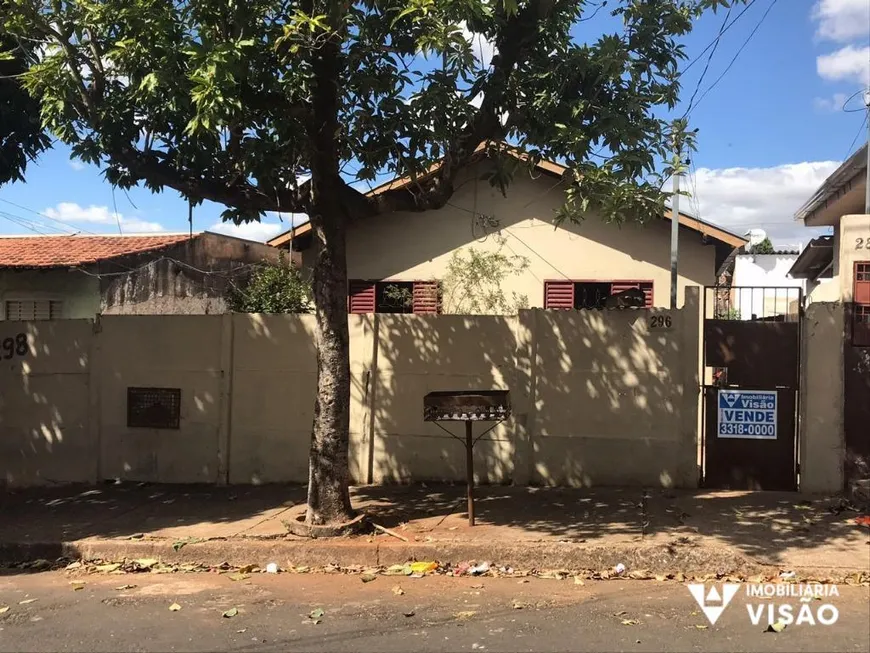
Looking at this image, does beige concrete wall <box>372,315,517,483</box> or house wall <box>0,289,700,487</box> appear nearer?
house wall <box>0,289,700,487</box>

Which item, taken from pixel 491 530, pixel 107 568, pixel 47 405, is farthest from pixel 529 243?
pixel 107 568

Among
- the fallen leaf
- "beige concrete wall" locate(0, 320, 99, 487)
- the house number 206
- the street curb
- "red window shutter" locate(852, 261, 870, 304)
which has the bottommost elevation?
the fallen leaf

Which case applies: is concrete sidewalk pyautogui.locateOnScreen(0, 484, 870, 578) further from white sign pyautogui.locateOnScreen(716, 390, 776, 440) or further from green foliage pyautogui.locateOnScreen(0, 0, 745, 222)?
green foliage pyautogui.locateOnScreen(0, 0, 745, 222)

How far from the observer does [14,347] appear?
29.2 ft

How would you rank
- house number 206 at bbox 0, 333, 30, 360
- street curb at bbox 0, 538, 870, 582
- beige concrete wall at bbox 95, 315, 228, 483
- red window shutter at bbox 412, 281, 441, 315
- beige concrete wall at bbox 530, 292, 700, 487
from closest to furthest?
street curb at bbox 0, 538, 870, 582 → beige concrete wall at bbox 530, 292, 700, 487 → beige concrete wall at bbox 95, 315, 228, 483 → house number 206 at bbox 0, 333, 30, 360 → red window shutter at bbox 412, 281, 441, 315

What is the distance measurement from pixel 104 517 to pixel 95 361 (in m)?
2.29

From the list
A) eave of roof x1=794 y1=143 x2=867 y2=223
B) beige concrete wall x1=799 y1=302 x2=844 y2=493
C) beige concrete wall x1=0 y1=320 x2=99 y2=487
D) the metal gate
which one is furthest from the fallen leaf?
eave of roof x1=794 y1=143 x2=867 y2=223

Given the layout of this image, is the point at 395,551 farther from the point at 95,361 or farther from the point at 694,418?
the point at 95,361

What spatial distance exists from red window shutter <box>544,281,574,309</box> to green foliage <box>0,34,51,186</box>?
27.0 ft

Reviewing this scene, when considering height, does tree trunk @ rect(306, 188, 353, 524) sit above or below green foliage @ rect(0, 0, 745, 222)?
below

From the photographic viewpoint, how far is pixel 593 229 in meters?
12.7

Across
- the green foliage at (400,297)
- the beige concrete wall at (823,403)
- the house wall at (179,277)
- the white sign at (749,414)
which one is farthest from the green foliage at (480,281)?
the house wall at (179,277)

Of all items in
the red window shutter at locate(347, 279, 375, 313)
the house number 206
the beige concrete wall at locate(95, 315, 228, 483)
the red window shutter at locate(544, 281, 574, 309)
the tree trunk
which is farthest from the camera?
the red window shutter at locate(347, 279, 375, 313)

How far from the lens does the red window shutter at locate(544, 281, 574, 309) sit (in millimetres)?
12844
